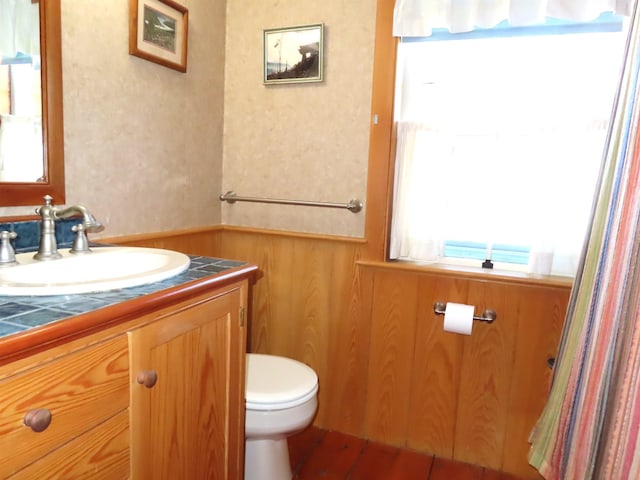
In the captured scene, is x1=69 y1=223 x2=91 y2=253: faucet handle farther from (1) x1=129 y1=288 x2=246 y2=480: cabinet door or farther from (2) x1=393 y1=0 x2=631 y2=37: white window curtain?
(2) x1=393 y1=0 x2=631 y2=37: white window curtain

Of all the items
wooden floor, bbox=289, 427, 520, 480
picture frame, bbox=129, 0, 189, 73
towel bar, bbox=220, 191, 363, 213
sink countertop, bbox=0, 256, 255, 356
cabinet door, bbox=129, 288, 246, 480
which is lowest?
wooden floor, bbox=289, 427, 520, 480

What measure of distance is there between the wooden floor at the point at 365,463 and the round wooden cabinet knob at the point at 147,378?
1011 millimetres

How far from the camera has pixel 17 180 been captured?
121 cm

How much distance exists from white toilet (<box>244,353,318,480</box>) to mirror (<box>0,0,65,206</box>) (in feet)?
2.88

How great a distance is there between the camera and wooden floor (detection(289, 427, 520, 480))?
1.73 m

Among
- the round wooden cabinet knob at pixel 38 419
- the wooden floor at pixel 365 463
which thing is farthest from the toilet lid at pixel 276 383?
the round wooden cabinet knob at pixel 38 419

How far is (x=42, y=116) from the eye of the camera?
125 centimetres

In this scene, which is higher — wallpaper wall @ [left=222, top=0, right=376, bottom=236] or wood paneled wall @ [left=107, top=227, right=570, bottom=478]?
wallpaper wall @ [left=222, top=0, right=376, bottom=236]

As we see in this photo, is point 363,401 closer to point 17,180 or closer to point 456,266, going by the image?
point 456,266

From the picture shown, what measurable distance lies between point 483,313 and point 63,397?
1444 millimetres

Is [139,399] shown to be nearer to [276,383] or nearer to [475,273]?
[276,383]

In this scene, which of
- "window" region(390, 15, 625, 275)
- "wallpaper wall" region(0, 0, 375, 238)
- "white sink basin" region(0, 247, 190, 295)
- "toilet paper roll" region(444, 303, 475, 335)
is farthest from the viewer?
"toilet paper roll" region(444, 303, 475, 335)

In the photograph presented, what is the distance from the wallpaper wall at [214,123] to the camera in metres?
1.42

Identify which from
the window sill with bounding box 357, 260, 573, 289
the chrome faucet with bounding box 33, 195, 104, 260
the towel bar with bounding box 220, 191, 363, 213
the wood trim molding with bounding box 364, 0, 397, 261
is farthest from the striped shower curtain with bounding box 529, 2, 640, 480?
the chrome faucet with bounding box 33, 195, 104, 260
